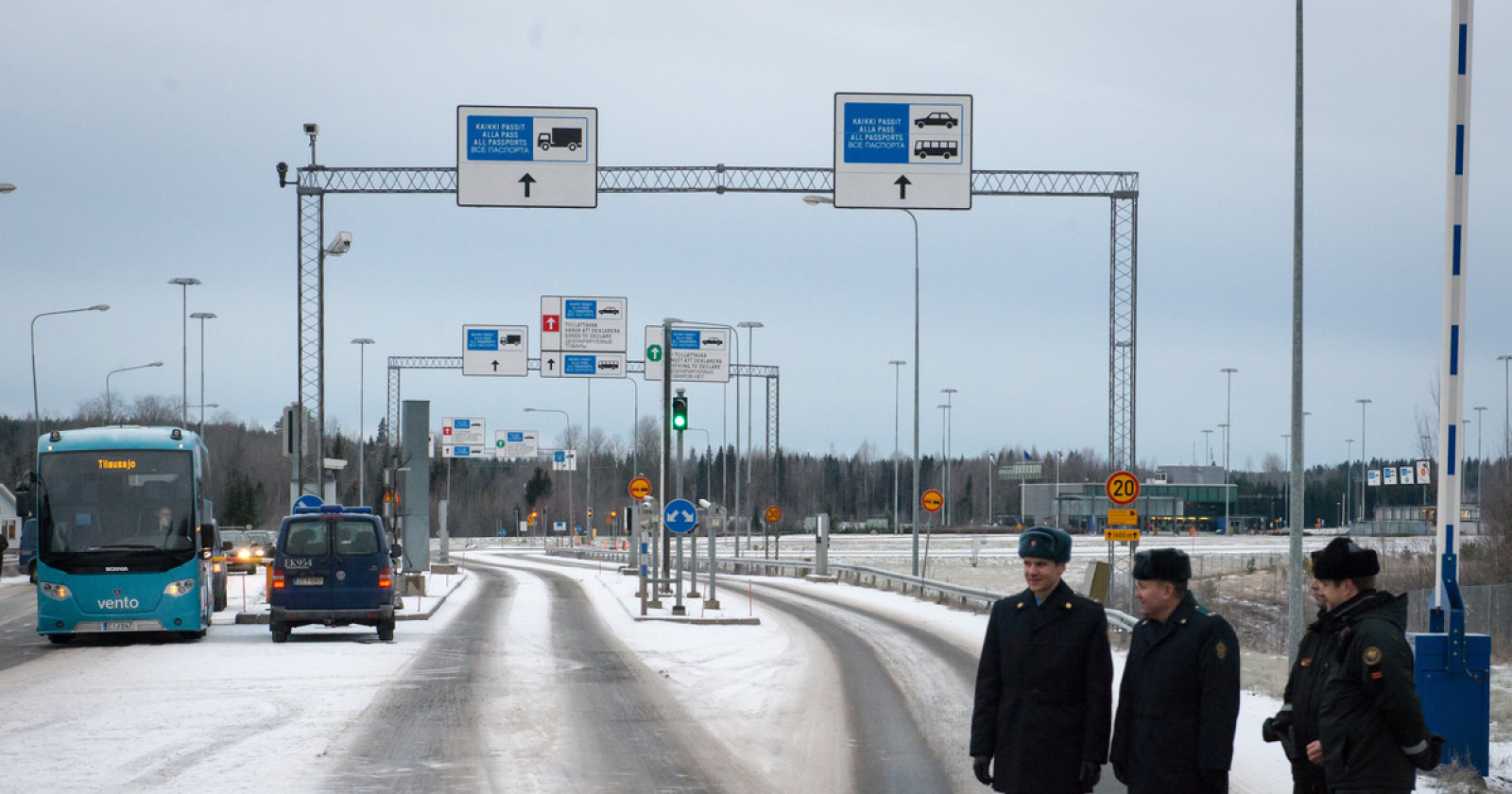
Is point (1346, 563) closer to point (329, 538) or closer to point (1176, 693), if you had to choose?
point (1176, 693)

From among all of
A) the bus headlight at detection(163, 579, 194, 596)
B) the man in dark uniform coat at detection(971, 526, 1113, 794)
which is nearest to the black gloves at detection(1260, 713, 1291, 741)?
the man in dark uniform coat at detection(971, 526, 1113, 794)

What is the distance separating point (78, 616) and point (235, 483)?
335 ft

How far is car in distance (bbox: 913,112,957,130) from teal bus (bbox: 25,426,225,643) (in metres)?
12.2

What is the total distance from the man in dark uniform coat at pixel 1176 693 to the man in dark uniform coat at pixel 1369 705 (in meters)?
0.41

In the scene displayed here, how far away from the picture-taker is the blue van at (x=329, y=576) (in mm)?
22844

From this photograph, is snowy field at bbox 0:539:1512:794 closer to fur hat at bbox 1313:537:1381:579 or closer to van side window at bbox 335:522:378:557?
van side window at bbox 335:522:378:557

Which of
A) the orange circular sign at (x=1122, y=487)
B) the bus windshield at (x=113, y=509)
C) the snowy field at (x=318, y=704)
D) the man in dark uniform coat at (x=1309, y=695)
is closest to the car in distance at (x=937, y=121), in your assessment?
the orange circular sign at (x=1122, y=487)

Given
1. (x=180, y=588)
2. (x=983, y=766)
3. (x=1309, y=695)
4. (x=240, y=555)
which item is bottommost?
(x=240, y=555)

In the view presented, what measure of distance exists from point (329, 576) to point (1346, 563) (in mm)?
18742

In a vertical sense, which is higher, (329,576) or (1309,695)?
(1309,695)

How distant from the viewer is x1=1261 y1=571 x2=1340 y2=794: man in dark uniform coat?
6445mm

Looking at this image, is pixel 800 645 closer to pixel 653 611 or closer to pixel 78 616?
pixel 653 611

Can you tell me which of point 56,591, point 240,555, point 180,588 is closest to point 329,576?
point 180,588

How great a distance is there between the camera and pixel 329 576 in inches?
904
